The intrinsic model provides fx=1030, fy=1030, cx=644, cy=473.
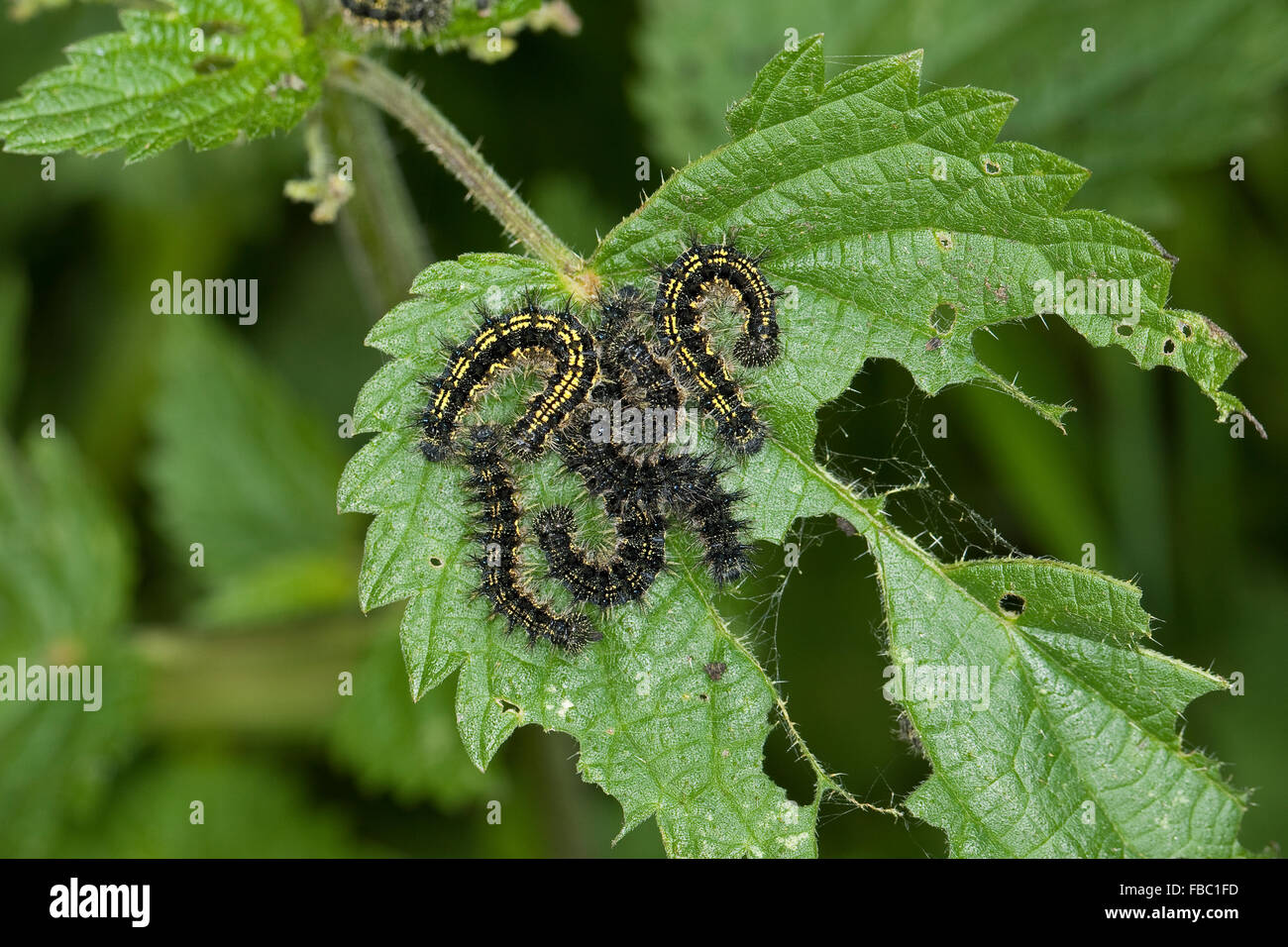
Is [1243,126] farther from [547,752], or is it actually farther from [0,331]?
[0,331]

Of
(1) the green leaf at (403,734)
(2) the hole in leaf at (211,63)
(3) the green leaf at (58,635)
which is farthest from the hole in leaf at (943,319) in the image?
(3) the green leaf at (58,635)

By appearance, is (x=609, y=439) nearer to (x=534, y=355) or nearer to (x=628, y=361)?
(x=628, y=361)

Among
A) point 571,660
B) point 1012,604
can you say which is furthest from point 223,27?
point 1012,604

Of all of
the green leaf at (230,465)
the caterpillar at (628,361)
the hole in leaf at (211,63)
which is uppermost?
the hole in leaf at (211,63)

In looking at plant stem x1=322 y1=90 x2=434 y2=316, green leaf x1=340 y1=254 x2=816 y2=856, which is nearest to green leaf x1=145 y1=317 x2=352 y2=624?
plant stem x1=322 y1=90 x2=434 y2=316

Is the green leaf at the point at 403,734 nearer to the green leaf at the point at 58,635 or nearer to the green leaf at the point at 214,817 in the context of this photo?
the green leaf at the point at 214,817
